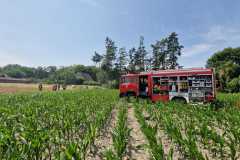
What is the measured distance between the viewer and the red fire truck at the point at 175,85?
1465 centimetres

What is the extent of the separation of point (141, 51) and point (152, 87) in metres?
61.7

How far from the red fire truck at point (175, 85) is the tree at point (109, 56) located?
56.6 metres

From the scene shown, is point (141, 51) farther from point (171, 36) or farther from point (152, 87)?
point (152, 87)

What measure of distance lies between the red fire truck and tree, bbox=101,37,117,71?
2229 inches

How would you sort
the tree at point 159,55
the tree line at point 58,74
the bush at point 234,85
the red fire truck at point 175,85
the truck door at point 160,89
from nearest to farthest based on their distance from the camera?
the red fire truck at point 175,85
the truck door at point 160,89
the bush at point 234,85
the tree at point 159,55
the tree line at point 58,74

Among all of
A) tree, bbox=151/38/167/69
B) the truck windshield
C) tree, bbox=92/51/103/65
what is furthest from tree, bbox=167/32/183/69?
the truck windshield

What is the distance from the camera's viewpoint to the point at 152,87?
56.7 ft

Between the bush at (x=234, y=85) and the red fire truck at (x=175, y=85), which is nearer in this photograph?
the red fire truck at (x=175, y=85)

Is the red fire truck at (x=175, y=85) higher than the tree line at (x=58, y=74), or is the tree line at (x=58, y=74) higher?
the tree line at (x=58, y=74)

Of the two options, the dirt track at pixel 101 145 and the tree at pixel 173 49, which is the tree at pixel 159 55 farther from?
the dirt track at pixel 101 145

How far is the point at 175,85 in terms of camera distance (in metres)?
16.0

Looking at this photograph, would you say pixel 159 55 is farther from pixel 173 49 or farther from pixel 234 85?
pixel 234 85

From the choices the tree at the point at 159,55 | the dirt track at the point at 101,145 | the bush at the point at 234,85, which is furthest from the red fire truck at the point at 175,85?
the tree at the point at 159,55

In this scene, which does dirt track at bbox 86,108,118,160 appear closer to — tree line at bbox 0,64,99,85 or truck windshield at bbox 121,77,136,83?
truck windshield at bbox 121,77,136,83
